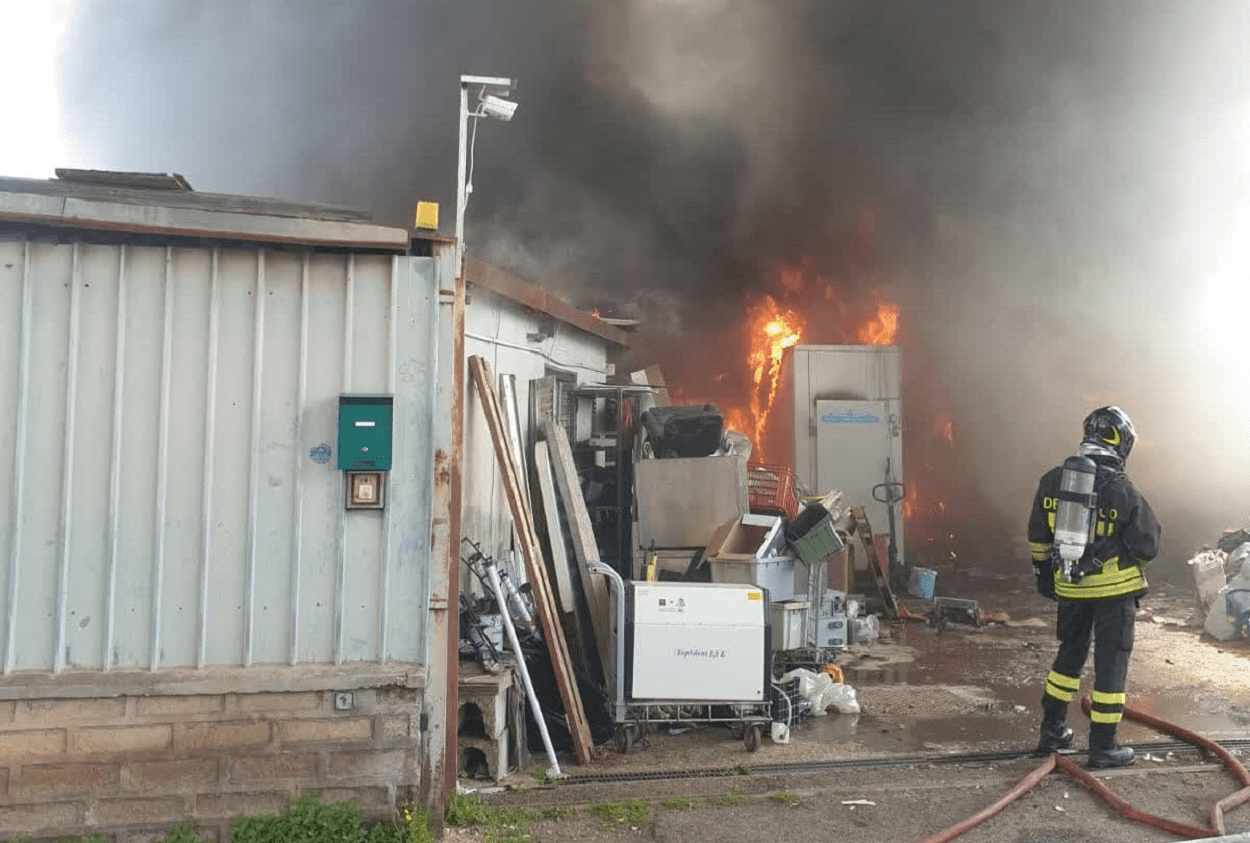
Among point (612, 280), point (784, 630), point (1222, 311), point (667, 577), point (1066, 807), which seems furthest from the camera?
point (612, 280)

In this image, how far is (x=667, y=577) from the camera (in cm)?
748

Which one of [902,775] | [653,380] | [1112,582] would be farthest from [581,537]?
[653,380]

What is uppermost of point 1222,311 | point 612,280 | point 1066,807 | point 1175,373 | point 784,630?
point 612,280

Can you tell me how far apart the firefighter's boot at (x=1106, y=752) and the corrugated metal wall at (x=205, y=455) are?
367 centimetres

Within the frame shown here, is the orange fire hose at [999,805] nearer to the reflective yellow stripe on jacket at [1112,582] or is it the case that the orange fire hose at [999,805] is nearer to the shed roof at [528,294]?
the reflective yellow stripe on jacket at [1112,582]

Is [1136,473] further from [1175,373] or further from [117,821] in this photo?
[117,821]

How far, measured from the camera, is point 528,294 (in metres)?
7.28

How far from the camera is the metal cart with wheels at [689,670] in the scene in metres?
5.07

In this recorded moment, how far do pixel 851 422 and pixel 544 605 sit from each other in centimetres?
751

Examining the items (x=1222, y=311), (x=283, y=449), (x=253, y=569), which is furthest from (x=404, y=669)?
(x=1222, y=311)

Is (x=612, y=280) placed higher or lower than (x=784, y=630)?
higher

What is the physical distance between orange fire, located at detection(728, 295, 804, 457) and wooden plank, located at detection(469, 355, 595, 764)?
8996 mm

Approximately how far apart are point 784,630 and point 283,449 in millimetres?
4050

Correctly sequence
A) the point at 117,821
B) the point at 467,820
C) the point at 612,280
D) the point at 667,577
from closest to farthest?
the point at 117,821, the point at 467,820, the point at 667,577, the point at 612,280
